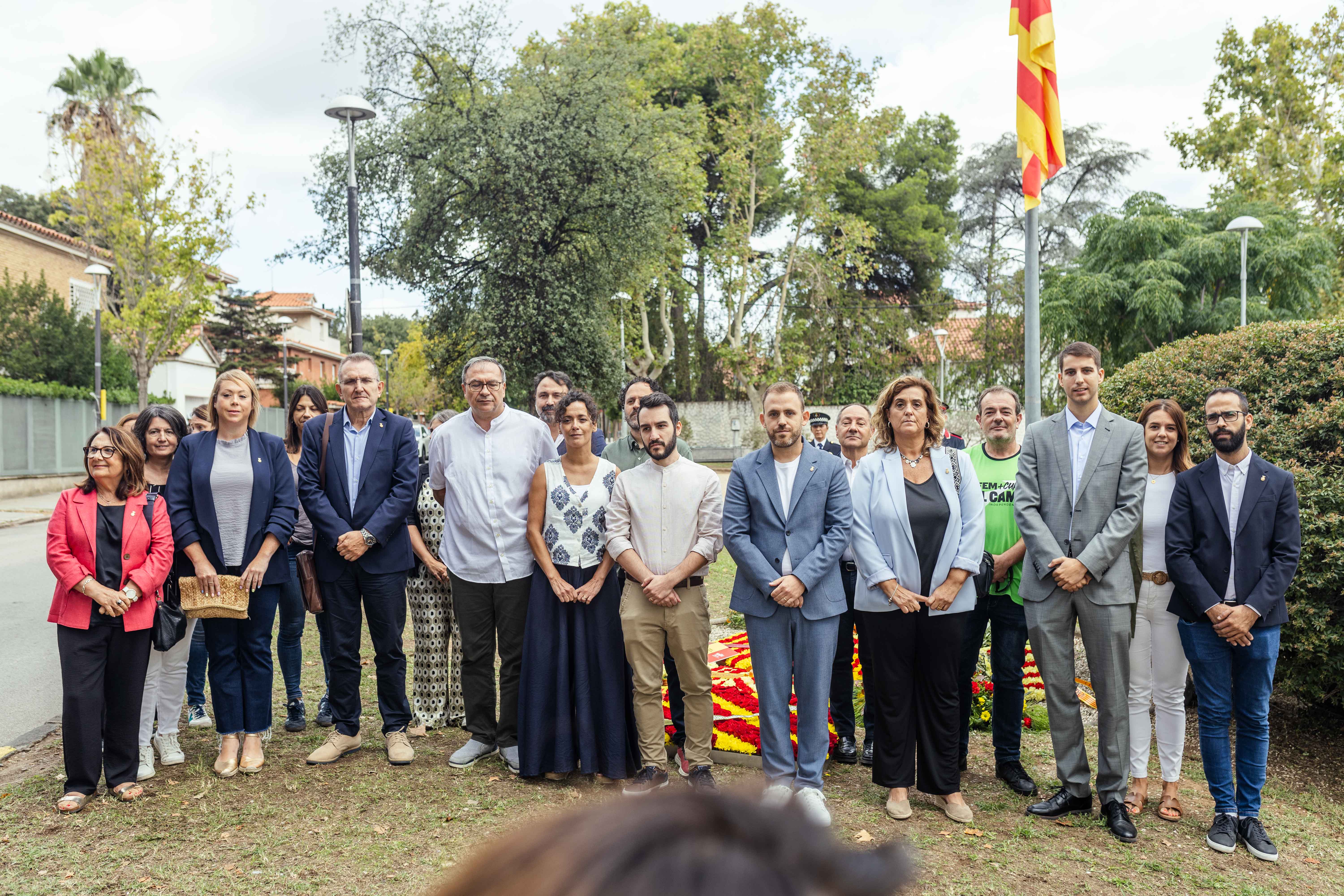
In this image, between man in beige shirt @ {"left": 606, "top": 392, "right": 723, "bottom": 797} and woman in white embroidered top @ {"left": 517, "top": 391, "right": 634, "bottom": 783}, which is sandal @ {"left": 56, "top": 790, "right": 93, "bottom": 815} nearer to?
woman in white embroidered top @ {"left": 517, "top": 391, "right": 634, "bottom": 783}

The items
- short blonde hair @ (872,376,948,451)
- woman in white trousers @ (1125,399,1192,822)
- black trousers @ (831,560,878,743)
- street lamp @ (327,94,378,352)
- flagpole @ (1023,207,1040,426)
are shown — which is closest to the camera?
woman in white trousers @ (1125,399,1192,822)

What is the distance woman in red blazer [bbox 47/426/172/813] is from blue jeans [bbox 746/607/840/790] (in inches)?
137

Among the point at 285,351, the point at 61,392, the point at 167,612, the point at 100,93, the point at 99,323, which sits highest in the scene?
the point at 100,93

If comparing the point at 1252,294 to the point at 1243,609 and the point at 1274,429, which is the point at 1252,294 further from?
the point at 1243,609

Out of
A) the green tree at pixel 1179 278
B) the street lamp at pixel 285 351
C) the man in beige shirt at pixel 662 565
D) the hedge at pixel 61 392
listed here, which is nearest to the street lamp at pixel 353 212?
the man in beige shirt at pixel 662 565

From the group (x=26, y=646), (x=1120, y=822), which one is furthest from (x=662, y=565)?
(x=26, y=646)

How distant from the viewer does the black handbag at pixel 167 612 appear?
545 centimetres

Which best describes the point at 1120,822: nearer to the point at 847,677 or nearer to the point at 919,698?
the point at 919,698

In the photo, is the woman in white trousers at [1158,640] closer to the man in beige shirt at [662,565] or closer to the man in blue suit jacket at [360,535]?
the man in beige shirt at [662,565]

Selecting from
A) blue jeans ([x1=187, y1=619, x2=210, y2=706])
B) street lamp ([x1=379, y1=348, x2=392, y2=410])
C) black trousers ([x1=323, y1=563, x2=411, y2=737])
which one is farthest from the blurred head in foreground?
street lamp ([x1=379, y1=348, x2=392, y2=410])

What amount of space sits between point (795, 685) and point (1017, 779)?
1.44 meters

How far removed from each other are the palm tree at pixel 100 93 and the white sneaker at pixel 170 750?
35167 mm

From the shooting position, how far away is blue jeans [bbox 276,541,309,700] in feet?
22.0

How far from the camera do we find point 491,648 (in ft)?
20.2
